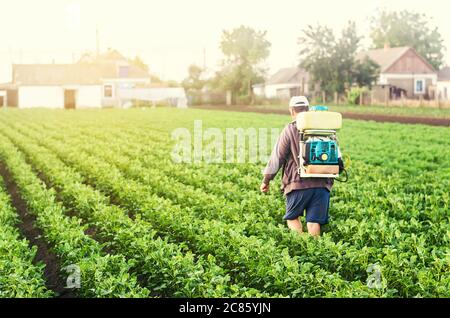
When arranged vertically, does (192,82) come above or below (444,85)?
above

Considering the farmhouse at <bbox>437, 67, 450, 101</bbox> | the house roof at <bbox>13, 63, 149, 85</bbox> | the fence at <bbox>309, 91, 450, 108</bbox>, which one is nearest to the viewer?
the fence at <bbox>309, 91, 450, 108</bbox>

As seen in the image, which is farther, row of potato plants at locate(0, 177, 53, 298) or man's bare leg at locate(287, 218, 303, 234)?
man's bare leg at locate(287, 218, 303, 234)

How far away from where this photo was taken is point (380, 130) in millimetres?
21844

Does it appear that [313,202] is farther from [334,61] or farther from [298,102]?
[334,61]

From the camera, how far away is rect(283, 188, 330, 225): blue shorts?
7.18m

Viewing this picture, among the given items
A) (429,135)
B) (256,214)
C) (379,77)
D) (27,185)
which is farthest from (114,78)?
(256,214)

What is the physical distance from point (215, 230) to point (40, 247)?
82.5 inches

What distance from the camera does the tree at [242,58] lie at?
48.4ft

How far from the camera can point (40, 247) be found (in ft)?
26.9

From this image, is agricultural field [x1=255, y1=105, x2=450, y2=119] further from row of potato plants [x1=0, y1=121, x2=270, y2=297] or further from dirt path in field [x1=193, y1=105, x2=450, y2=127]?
row of potato plants [x1=0, y1=121, x2=270, y2=297]

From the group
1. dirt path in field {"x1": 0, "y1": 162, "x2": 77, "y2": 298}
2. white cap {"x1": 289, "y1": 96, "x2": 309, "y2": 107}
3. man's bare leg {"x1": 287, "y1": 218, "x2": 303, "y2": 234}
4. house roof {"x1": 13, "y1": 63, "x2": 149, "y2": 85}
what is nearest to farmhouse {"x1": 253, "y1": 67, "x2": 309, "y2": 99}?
house roof {"x1": 13, "y1": 63, "x2": 149, "y2": 85}

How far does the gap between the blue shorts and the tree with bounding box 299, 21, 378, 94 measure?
1732cm

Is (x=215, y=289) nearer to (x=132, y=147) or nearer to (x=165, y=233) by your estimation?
(x=165, y=233)

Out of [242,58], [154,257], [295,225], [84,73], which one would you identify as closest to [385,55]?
[84,73]
